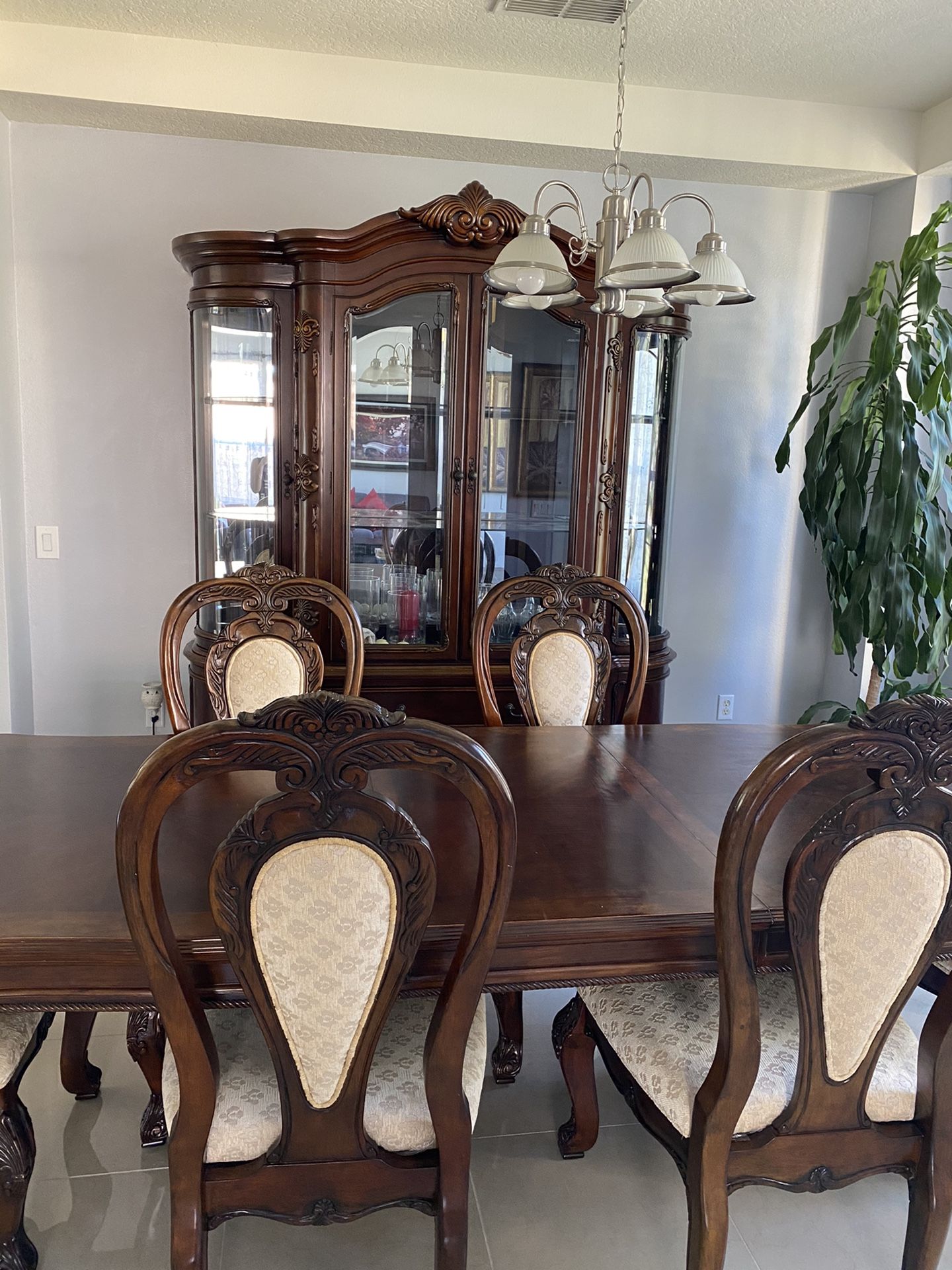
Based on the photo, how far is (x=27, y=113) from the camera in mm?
2889

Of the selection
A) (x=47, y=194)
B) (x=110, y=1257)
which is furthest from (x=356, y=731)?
(x=47, y=194)

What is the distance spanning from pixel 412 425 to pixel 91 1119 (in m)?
2.01

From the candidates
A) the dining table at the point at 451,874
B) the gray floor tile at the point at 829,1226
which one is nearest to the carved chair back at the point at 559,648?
the dining table at the point at 451,874

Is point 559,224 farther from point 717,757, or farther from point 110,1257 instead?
point 110,1257

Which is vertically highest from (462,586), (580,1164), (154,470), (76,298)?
(76,298)

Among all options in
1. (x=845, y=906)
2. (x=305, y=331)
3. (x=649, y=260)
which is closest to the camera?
(x=845, y=906)

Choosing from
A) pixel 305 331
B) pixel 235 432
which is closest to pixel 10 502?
pixel 235 432

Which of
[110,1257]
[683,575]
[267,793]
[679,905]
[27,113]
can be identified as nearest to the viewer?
[679,905]

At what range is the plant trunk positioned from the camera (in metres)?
3.23

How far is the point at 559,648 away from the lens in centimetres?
234

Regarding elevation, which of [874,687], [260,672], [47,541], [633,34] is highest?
[633,34]

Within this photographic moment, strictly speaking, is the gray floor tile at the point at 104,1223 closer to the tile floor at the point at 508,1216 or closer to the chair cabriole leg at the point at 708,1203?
the tile floor at the point at 508,1216

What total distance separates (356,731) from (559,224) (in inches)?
114

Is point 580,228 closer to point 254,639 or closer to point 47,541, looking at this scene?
point 254,639
